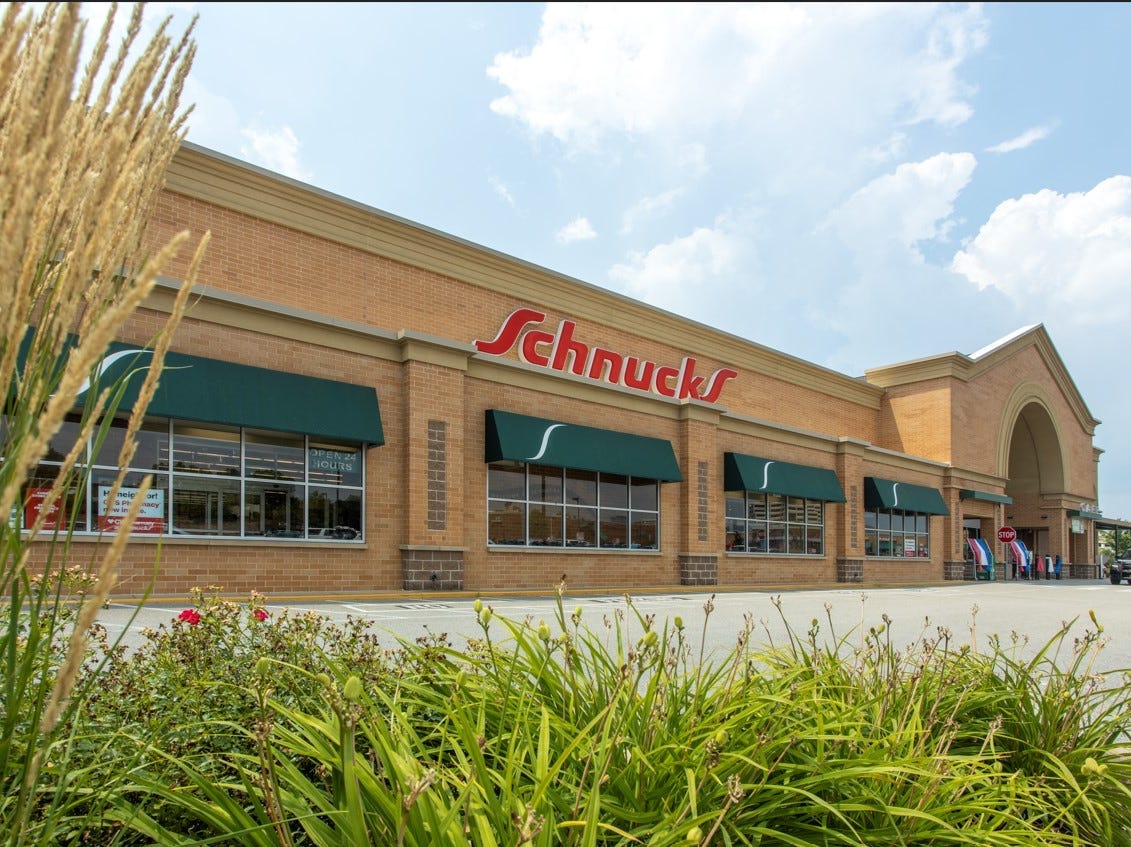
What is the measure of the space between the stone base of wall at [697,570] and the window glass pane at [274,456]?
11687 mm

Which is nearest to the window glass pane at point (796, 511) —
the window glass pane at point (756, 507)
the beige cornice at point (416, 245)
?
the window glass pane at point (756, 507)

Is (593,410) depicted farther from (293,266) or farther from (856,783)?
(856,783)

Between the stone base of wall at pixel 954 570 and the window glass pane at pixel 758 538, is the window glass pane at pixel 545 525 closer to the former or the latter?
the window glass pane at pixel 758 538

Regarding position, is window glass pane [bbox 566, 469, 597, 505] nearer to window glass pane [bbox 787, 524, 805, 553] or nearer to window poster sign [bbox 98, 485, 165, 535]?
window poster sign [bbox 98, 485, 165, 535]

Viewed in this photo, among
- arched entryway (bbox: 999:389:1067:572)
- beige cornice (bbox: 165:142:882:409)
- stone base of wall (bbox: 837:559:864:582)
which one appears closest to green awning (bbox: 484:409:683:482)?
beige cornice (bbox: 165:142:882:409)

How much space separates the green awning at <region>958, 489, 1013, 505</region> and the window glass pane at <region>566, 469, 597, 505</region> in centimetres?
2408

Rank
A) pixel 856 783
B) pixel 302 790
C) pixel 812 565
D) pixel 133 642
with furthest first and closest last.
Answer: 1. pixel 812 565
2. pixel 133 642
3. pixel 856 783
4. pixel 302 790

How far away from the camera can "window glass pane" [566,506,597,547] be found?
806 inches

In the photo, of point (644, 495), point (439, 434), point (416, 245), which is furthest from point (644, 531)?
point (416, 245)

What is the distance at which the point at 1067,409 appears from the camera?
1912 inches

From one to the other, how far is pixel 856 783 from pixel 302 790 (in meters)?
1.83

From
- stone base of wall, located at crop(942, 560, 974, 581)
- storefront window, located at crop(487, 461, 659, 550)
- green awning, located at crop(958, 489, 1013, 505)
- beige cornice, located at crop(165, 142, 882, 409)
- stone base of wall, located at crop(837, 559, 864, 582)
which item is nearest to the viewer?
beige cornice, located at crop(165, 142, 882, 409)

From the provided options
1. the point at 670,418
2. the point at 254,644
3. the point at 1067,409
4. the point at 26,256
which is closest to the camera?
the point at 26,256

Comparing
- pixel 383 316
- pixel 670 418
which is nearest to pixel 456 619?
pixel 383 316
